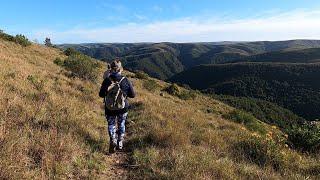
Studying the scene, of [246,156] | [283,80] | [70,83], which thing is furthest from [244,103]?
[246,156]

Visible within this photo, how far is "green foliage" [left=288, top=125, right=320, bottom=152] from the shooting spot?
10500 millimetres

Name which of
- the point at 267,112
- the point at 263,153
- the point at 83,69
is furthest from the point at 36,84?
the point at 267,112

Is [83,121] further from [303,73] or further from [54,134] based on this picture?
[303,73]

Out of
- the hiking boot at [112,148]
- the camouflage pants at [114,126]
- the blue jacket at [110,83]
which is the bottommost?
the hiking boot at [112,148]

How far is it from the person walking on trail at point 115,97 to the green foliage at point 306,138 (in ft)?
16.0

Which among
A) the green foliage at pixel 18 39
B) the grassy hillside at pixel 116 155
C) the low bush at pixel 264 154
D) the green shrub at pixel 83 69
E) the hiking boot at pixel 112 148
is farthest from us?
the green foliage at pixel 18 39

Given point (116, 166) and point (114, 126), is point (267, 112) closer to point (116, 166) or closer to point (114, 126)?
point (114, 126)

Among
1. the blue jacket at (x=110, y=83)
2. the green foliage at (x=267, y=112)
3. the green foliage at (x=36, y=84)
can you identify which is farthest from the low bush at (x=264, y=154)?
the green foliage at (x=267, y=112)

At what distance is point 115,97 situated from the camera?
340 inches

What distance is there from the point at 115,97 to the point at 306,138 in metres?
5.35

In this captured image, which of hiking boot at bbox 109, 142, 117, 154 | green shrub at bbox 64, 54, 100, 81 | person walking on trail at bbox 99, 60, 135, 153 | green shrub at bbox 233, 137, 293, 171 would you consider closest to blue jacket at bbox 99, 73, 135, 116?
person walking on trail at bbox 99, 60, 135, 153

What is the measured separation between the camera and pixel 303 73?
18850cm

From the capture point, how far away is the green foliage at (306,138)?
34.4 ft

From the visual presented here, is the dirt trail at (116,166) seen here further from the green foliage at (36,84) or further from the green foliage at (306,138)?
the green foliage at (36,84)
